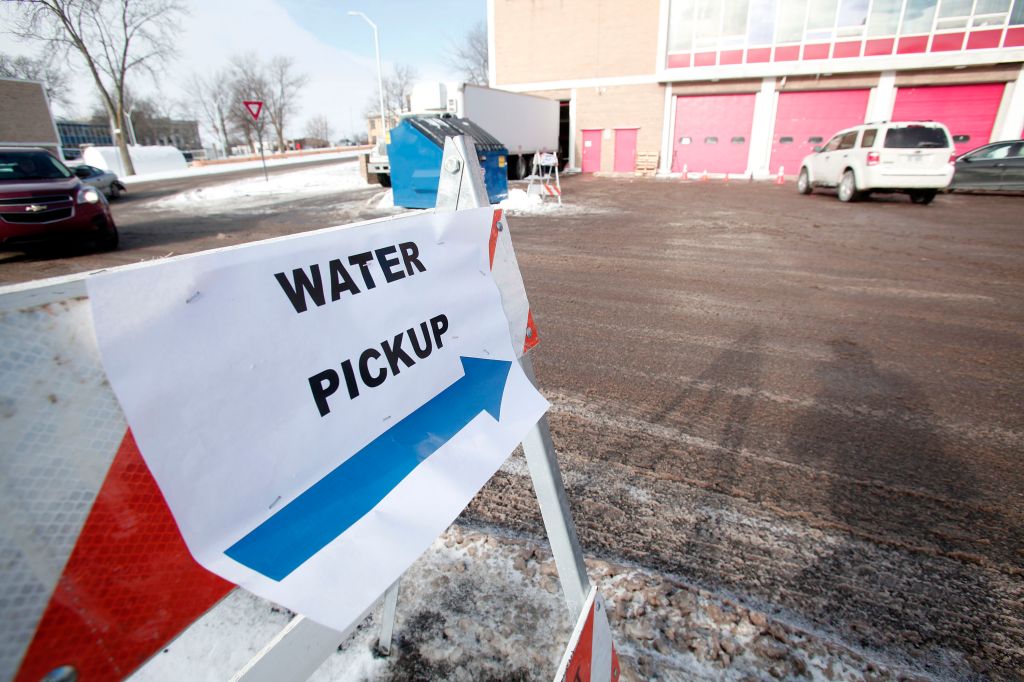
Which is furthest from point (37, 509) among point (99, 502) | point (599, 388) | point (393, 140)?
point (393, 140)

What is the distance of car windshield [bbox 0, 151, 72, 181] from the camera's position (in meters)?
7.84

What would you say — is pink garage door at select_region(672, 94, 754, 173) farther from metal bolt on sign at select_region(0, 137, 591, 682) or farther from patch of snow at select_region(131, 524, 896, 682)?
metal bolt on sign at select_region(0, 137, 591, 682)

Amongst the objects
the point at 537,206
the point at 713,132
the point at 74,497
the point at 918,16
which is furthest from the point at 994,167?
the point at 74,497

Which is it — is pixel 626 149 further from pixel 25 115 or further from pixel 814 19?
pixel 25 115

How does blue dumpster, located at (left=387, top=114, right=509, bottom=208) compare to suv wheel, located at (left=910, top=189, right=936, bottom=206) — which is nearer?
blue dumpster, located at (left=387, top=114, right=509, bottom=208)

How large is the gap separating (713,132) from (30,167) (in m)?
23.4

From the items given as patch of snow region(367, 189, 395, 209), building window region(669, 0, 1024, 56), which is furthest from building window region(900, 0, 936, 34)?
patch of snow region(367, 189, 395, 209)

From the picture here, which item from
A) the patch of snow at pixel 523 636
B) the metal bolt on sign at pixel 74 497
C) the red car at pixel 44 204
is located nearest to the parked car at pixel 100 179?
the red car at pixel 44 204

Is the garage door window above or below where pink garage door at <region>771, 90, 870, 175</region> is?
below

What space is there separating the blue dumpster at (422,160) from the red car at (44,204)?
19.1 feet

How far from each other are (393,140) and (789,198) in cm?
1143

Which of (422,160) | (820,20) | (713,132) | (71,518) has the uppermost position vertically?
(820,20)

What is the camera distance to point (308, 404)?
86 centimetres

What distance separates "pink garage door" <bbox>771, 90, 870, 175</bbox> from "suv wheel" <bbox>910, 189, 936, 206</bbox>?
30.2 feet
